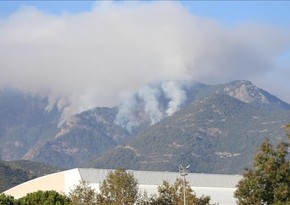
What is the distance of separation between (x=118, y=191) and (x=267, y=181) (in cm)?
1975

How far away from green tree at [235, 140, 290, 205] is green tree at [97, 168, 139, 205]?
660 inches

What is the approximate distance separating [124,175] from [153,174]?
50.7 m

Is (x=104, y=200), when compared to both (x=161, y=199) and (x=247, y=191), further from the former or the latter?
(x=247, y=191)

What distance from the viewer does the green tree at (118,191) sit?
7831 cm

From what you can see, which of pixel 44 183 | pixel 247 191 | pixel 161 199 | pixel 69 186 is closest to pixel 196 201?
pixel 161 199

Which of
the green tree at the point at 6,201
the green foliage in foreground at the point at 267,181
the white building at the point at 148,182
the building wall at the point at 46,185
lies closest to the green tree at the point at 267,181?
the green foliage in foreground at the point at 267,181

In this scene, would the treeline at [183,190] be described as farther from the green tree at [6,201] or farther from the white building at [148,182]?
the white building at [148,182]

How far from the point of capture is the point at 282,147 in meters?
65.8

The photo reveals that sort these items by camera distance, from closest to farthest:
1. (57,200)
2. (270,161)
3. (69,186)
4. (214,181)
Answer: (270,161) < (57,200) < (69,186) < (214,181)

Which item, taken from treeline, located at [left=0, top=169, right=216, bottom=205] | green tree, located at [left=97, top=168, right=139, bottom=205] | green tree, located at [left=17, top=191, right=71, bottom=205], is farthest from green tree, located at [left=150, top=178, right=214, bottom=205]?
green tree, located at [left=17, top=191, right=71, bottom=205]

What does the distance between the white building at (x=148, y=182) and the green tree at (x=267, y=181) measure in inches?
2266

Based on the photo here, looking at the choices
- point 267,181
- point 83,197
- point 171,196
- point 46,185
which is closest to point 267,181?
point 267,181

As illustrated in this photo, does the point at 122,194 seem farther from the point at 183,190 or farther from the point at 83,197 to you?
the point at 183,190

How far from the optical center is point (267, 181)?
6462 cm
